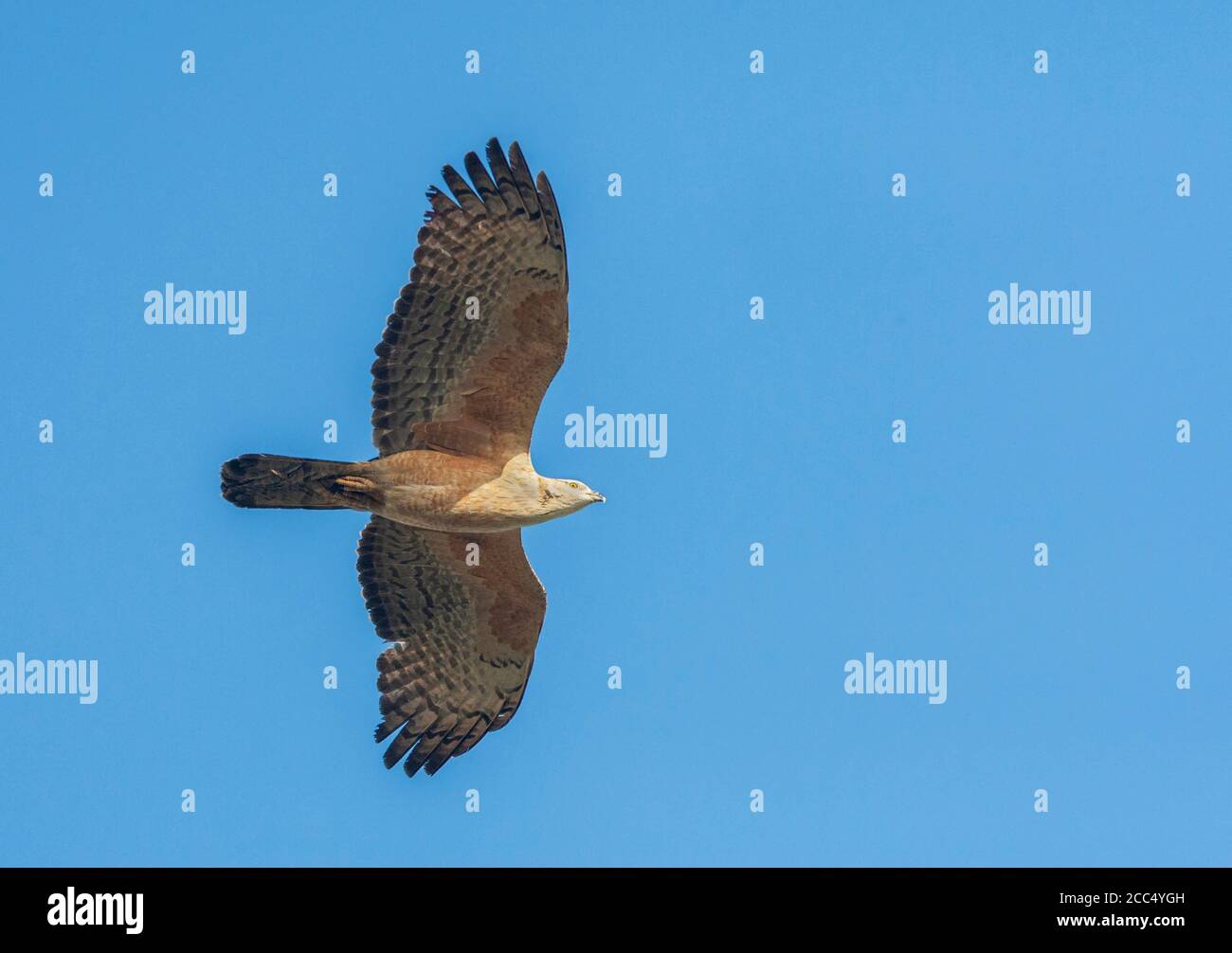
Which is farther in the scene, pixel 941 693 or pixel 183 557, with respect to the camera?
pixel 941 693

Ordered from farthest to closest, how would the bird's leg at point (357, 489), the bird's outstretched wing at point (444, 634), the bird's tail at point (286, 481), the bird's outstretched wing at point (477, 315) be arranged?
1. the bird's outstretched wing at point (444, 634)
2. the bird's leg at point (357, 489)
3. the bird's tail at point (286, 481)
4. the bird's outstretched wing at point (477, 315)

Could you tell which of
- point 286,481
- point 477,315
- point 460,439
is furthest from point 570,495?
point 286,481

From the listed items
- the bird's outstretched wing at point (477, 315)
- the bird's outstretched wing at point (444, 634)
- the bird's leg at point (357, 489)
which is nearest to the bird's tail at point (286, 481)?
the bird's leg at point (357, 489)

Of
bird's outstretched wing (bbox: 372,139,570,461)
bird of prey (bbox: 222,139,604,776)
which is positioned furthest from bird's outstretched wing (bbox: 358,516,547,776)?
bird's outstretched wing (bbox: 372,139,570,461)

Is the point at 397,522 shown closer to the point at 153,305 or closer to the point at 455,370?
the point at 455,370

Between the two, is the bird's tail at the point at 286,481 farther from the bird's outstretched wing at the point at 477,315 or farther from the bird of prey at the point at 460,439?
the bird's outstretched wing at the point at 477,315

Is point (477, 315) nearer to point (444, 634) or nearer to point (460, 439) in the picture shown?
point (460, 439)
